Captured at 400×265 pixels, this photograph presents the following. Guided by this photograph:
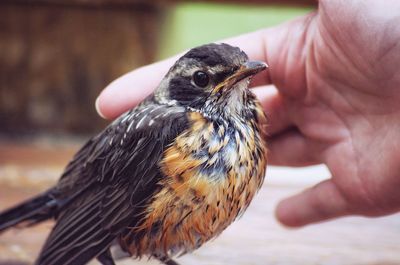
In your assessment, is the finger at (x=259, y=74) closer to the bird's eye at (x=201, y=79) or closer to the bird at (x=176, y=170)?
the bird at (x=176, y=170)

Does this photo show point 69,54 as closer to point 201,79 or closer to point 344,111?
point 344,111

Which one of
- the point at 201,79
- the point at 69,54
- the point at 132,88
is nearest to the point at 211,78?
the point at 201,79

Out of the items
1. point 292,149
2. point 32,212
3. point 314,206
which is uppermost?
point 32,212

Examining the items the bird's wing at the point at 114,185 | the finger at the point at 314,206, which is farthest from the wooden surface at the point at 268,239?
the bird's wing at the point at 114,185

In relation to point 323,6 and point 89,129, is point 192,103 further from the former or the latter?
point 89,129

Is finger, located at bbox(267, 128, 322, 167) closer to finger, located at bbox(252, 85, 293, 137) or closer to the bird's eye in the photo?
finger, located at bbox(252, 85, 293, 137)

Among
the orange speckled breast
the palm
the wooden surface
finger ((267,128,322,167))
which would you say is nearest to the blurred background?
the wooden surface

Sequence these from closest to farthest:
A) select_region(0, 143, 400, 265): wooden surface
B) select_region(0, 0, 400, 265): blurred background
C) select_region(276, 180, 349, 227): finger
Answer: select_region(0, 143, 400, 265): wooden surface → select_region(276, 180, 349, 227): finger → select_region(0, 0, 400, 265): blurred background

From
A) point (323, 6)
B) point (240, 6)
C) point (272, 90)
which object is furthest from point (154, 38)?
point (323, 6)
